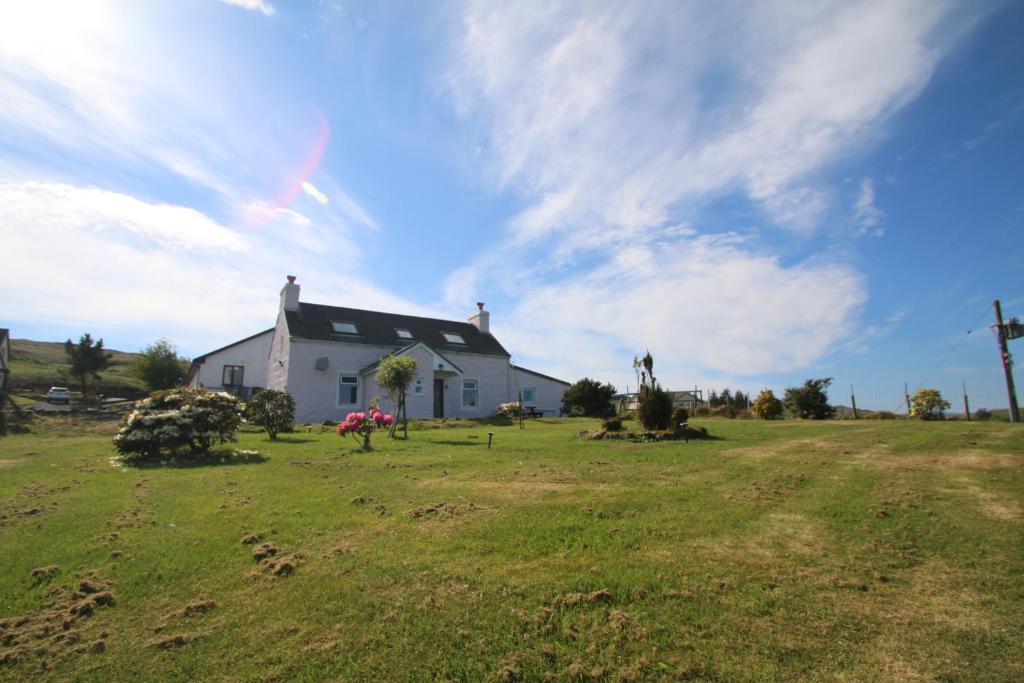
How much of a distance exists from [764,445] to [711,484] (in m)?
5.49

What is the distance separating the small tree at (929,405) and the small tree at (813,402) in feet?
10.4

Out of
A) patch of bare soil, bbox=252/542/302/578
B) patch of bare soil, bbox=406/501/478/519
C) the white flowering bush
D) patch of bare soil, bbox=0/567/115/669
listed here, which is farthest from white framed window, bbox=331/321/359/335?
patch of bare soil, bbox=0/567/115/669

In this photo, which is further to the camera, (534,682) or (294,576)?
(294,576)

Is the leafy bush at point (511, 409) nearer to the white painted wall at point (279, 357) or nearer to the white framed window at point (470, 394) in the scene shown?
the white framed window at point (470, 394)

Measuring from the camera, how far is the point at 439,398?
100 ft

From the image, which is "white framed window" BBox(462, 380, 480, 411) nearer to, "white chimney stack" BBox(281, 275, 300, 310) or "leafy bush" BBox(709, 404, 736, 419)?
"white chimney stack" BBox(281, 275, 300, 310)

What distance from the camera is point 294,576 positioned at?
14.5ft

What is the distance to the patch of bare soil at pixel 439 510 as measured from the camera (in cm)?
605

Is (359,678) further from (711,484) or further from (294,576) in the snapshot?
(711,484)

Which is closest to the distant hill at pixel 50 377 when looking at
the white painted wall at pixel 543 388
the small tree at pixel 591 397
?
the white painted wall at pixel 543 388

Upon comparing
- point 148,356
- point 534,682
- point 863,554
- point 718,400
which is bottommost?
point 534,682

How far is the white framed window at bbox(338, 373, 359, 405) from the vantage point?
2833 cm

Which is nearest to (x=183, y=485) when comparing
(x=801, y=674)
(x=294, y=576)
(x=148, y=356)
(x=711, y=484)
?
(x=294, y=576)

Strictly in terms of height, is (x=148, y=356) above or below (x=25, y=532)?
above
